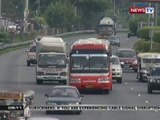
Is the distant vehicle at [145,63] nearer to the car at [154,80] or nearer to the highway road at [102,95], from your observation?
the highway road at [102,95]

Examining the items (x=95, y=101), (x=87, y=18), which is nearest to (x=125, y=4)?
(x=87, y=18)

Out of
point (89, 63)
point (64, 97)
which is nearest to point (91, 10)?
point (89, 63)

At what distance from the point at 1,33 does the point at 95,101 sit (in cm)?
5100

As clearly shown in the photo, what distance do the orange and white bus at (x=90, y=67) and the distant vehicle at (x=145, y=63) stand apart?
11208mm

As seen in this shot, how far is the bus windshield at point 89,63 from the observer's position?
5106 cm

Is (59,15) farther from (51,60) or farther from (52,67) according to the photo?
(52,67)

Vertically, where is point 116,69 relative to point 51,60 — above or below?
below

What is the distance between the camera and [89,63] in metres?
51.1

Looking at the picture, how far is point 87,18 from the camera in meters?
156

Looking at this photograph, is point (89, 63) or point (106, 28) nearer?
point (89, 63)

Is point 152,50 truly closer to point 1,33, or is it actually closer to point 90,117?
point 1,33

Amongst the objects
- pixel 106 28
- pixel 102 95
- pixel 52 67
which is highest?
pixel 106 28

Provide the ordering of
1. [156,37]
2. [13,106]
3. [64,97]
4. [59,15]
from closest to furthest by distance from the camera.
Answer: [13,106] → [64,97] → [156,37] → [59,15]

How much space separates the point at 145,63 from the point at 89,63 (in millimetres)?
13003
